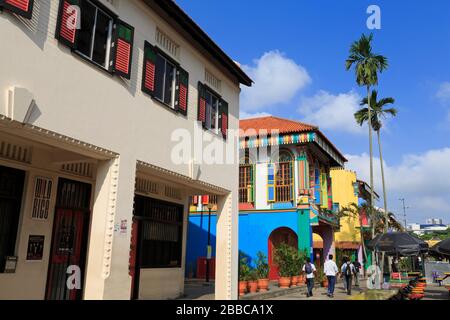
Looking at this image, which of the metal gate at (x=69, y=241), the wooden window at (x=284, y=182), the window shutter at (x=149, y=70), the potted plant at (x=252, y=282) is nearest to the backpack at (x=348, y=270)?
the potted plant at (x=252, y=282)

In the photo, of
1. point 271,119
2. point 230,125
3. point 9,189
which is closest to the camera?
point 9,189

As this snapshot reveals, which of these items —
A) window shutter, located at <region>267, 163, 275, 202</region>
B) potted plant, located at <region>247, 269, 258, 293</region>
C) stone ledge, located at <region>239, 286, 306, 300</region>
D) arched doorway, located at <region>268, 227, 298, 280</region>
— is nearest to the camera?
stone ledge, located at <region>239, 286, 306, 300</region>

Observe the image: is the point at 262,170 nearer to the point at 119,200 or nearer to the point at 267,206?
the point at 267,206

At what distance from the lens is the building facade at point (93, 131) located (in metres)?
6.18

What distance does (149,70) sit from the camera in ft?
29.4

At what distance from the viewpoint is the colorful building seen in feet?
74.6

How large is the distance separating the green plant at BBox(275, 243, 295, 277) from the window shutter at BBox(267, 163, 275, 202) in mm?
4009

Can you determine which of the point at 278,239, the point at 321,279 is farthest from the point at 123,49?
the point at 278,239

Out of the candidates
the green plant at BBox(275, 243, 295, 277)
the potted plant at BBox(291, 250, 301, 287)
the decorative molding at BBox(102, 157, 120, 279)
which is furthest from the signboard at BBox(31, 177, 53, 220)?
the potted plant at BBox(291, 250, 301, 287)

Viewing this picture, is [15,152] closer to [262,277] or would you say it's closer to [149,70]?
[149,70]

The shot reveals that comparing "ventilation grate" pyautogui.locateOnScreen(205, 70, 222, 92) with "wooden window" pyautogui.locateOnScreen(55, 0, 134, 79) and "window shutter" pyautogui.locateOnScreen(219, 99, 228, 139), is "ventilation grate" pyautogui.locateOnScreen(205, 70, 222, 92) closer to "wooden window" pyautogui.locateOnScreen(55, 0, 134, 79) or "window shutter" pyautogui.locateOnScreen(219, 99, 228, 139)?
"window shutter" pyautogui.locateOnScreen(219, 99, 228, 139)
